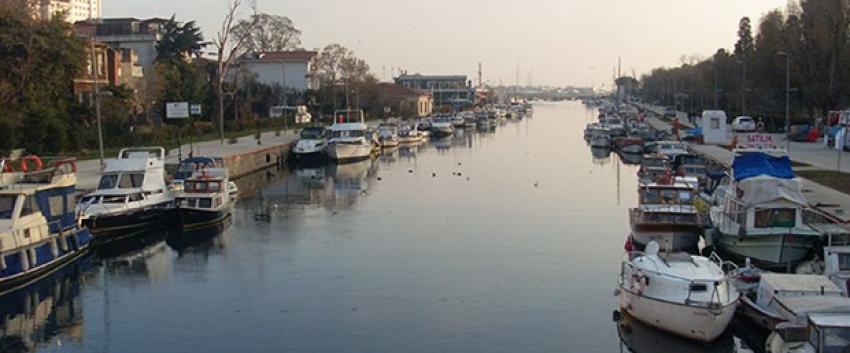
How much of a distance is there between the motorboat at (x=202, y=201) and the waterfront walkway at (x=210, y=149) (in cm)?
354

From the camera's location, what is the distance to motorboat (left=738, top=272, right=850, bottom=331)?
16859 mm

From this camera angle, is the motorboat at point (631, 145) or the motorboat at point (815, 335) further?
the motorboat at point (631, 145)

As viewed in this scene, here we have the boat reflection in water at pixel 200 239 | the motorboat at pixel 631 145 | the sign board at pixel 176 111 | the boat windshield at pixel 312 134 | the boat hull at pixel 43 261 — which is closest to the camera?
the boat hull at pixel 43 261

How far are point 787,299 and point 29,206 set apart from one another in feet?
59.7

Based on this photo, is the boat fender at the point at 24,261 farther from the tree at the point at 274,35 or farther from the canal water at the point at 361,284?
the tree at the point at 274,35

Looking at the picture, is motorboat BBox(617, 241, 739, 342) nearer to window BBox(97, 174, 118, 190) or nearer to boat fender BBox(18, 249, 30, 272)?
boat fender BBox(18, 249, 30, 272)

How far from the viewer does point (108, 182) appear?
31.5 m

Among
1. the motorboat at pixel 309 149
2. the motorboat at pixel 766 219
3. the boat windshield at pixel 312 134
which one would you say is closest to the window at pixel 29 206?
the motorboat at pixel 766 219

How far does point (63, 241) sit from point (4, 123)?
17.5m

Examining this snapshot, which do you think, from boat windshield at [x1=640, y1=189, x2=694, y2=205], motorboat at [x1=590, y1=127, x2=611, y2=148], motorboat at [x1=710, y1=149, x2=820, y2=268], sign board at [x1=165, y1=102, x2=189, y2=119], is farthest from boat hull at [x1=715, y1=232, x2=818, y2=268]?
motorboat at [x1=590, y1=127, x2=611, y2=148]

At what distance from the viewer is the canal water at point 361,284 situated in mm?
19094

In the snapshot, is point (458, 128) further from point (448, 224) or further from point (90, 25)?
point (448, 224)

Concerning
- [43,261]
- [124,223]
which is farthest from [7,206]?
[124,223]

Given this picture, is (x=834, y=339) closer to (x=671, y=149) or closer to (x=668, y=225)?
(x=668, y=225)
